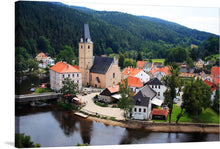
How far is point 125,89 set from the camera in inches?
527

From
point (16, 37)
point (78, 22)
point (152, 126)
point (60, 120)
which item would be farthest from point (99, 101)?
point (78, 22)

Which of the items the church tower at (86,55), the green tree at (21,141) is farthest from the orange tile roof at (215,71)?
the church tower at (86,55)

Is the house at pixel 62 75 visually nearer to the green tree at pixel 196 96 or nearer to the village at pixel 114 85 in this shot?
the village at pixel 114 85

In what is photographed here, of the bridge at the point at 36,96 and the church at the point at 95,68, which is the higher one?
the church at the point at 95,68

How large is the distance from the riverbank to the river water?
0.95ft

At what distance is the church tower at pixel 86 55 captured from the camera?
20841 mm

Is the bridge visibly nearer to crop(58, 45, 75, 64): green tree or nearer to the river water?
the river water

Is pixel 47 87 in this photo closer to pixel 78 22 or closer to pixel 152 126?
pixel 152 126

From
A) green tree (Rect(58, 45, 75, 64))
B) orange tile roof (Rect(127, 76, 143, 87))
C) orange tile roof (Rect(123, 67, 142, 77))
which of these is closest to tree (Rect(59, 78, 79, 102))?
orange tile roof (Rect(127, 76, 143, 87))

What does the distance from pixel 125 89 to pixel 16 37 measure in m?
6.79

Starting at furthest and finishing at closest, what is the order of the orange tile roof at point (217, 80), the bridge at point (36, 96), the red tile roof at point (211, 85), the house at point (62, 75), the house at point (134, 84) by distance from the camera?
the house at point (62, 75)
the house at point (134, 84)
the bridge at point (36, 96)
the red tile roof at point (211, 85)
the orange tile roof at point (217, 80)

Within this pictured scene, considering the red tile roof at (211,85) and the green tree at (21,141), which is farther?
the red tile roof at (211,85)

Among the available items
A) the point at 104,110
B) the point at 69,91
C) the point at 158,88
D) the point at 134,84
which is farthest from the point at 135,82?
the point at 69,91

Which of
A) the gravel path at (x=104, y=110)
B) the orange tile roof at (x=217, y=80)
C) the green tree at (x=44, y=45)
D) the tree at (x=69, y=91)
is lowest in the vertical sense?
the gravel path at (x=104, y=110)
